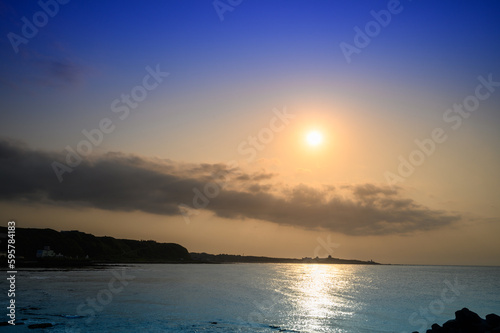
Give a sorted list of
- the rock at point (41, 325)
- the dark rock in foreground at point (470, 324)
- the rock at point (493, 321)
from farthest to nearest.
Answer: the rock at point (41, 325) < the rock at point (493, 321) < the dark rock in foreground at point (470, 324)

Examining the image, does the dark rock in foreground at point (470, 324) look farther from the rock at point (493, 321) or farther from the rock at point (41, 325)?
the rock at point (41, 325)

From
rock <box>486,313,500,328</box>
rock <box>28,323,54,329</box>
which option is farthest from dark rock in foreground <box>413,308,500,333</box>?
rock <box>28,323,54,329</box>

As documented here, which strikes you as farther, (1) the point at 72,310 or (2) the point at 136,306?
(2) the point at 136,306

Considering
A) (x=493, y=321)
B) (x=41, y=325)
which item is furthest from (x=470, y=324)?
(x=41, y=325)

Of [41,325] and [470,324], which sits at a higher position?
[470,324]

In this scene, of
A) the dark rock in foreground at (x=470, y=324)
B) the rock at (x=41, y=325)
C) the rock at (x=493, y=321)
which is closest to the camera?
the dark rock in foreground at (x=470, y=324)

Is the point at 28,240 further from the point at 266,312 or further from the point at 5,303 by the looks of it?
the point at 266,312

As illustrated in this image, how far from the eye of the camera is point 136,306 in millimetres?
46250

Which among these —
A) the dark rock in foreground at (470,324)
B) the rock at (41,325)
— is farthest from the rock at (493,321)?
the rock at (41,325)

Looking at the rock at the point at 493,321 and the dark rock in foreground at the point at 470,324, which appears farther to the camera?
the rock at the point at 493,321

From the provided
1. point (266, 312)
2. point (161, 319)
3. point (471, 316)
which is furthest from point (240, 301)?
point (471, 316)

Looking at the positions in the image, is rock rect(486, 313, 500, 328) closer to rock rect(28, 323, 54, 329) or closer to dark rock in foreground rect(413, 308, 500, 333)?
dark rock in foreground rect(413, 308, 500, 333)

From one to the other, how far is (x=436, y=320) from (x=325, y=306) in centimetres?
1604

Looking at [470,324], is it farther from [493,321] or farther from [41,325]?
[41,325]
